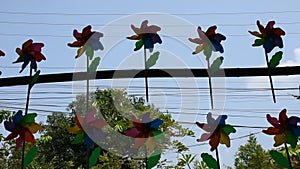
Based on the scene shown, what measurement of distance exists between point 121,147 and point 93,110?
1.06 feet

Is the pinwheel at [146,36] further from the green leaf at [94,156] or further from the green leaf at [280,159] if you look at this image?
the green leaf at [280,159]

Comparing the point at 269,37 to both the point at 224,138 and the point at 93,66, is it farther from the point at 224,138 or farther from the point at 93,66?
the point at 93,66

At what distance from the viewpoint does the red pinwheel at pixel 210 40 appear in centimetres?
94

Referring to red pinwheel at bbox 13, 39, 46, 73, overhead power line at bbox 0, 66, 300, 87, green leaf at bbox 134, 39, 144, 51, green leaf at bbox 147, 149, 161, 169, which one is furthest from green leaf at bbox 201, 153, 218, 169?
red pinwheel at bbox 13, 39, 46, 73

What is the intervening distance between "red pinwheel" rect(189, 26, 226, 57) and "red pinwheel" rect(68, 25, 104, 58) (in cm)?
25

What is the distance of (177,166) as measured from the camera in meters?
1.29

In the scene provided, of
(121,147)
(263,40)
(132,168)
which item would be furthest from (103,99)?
(263,40)

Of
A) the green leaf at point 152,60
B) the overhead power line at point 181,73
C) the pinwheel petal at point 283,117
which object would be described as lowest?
the pinwheel petal at point 283,117

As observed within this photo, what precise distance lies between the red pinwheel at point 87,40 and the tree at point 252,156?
636 mm

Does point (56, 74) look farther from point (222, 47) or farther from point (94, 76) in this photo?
point (222, 47)

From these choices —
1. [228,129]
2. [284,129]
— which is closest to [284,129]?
[284,129]

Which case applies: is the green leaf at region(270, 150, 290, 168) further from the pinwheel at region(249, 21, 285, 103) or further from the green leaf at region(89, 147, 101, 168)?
the green leaf at region(89, 147, 101, 168)

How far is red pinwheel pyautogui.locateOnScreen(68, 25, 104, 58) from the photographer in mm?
945

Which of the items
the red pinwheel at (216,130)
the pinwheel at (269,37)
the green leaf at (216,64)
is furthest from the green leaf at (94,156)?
the pinwheel at (269,37)
